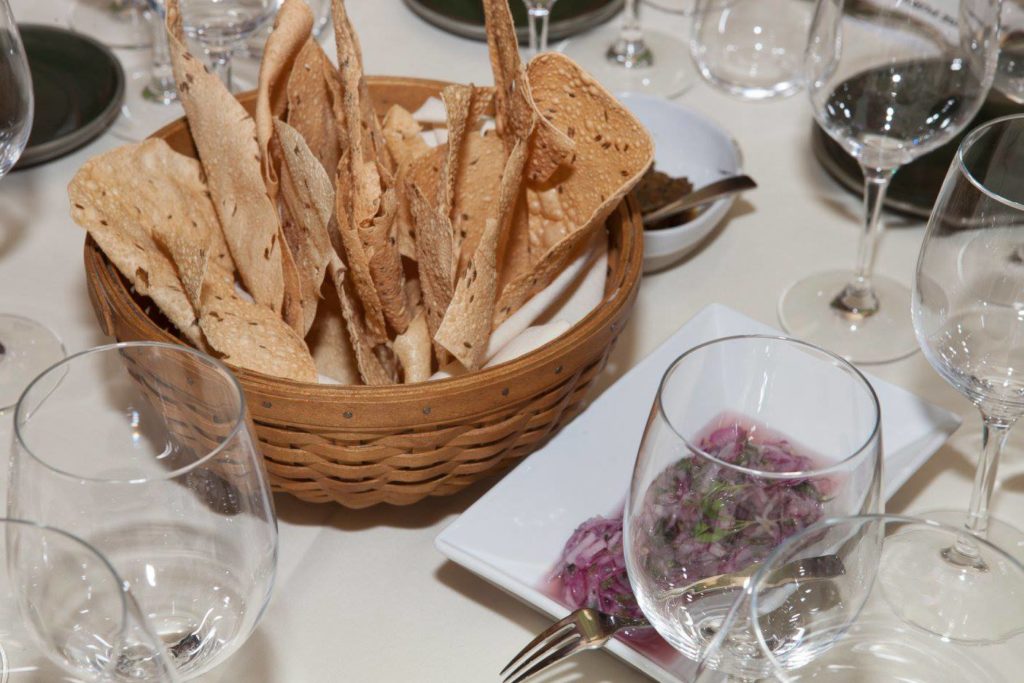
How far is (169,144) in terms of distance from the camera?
98 cm

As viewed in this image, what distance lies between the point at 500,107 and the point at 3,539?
487mm

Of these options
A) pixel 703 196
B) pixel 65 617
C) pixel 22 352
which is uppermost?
pixel 65 617

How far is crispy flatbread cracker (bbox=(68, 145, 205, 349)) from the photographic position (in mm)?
832

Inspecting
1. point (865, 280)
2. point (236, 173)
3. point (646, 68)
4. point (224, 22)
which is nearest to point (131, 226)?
point (236, 173)

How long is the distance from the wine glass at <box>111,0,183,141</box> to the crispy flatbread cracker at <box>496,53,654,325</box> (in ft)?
1.78

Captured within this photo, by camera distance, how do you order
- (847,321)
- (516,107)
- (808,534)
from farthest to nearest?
(847,321) < (516,107) < (808,534)

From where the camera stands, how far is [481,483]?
3.04 feet

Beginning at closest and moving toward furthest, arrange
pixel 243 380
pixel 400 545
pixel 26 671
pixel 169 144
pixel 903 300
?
pixel 26 671
pixel 243 380
pixel 400 545
pixel 169 144
pixel 903 300

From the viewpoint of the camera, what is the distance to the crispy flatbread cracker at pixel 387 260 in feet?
2.70

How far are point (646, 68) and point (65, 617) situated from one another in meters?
1.03

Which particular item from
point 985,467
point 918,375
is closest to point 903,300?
point 918,375

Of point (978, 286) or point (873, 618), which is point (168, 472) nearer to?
point (873, 618)

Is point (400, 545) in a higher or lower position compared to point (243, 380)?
lower

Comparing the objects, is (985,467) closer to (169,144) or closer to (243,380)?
(243,380)
